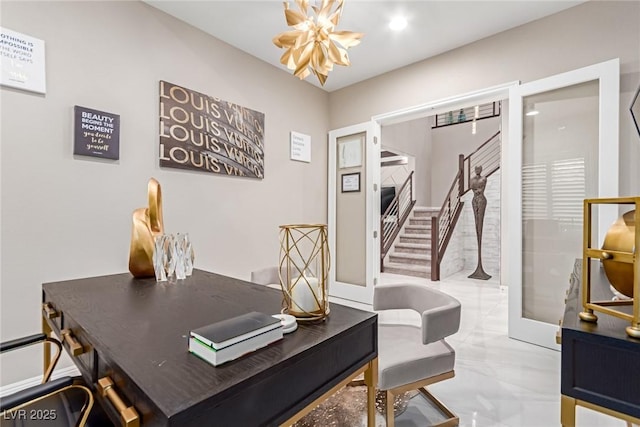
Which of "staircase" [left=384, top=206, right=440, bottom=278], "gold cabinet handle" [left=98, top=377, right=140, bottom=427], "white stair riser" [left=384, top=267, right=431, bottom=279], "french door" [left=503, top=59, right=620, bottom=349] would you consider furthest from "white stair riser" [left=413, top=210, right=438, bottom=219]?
"gold cabinet handle" [left=98, top=377, right=140, bottom=427]

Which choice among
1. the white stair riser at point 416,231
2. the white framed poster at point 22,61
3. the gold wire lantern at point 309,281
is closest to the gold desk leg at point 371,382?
the gold wire lantern at point 309,281

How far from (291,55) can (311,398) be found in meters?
1.83

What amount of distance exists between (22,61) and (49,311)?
66.4 inches

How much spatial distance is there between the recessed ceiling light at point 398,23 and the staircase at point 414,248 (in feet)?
13.8

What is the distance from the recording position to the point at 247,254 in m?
3.29

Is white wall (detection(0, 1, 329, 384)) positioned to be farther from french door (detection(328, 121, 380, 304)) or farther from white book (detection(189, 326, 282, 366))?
white book (detection(189, 326, 282, 366))

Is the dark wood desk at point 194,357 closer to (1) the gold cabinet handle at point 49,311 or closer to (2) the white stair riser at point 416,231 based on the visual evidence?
(1) the gold cabinet handle at point 49,311

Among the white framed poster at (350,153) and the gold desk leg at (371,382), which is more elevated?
the white framed poster at (350,153)

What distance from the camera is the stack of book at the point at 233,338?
2.29ft

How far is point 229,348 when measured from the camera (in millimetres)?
715

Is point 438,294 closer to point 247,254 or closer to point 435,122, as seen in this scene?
point 247,254

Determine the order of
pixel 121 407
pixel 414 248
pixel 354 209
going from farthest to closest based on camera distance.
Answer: pixel 414 248 → pixel 354 209 → pixel 121 407

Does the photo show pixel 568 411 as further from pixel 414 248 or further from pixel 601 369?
pixel 414 248

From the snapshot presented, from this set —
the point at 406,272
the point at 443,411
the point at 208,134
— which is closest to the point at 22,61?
the point at 208,134
